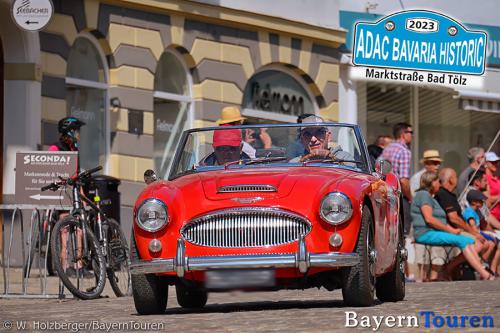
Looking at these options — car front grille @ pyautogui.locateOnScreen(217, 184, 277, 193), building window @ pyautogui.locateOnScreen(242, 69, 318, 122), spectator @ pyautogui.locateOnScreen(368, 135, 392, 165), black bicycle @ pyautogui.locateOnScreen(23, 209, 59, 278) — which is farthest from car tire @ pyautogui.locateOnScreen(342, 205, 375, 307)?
building window @ pyautogui.locateOnScreen(242, 69, 318, 122)

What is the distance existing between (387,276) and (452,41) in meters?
15.4

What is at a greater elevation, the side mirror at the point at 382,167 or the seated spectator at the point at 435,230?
the side mirror at the point at 382,167

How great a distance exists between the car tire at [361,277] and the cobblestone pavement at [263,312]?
13 cm

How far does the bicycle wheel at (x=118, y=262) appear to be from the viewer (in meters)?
16.5

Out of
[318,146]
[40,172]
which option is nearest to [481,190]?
[40,172]

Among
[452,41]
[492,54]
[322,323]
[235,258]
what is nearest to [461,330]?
[322,323]

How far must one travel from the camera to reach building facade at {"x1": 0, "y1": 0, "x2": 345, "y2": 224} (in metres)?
22.9

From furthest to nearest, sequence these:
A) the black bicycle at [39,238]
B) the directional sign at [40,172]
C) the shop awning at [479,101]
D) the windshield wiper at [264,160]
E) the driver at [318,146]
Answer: the shop awning at [479,101] → the directional sign at [40,172] → the black bicycle at [39,238] → the driver at [318,146] → the windshield wiper at [264,160]

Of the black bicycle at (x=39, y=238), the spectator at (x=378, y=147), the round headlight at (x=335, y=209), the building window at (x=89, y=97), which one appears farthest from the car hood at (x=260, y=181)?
the building window at (x=89, y=97)

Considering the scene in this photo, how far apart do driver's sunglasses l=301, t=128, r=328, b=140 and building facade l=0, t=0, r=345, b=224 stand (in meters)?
9.50

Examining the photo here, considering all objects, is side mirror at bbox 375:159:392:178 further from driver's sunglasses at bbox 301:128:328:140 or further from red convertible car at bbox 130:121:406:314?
red convertible car at bbox 130:121:406:314

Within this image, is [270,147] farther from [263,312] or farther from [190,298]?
[263,312]

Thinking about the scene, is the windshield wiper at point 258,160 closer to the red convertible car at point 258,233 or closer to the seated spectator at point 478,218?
the red convertible car at point 258,233

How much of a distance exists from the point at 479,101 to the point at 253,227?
64.2 feet
